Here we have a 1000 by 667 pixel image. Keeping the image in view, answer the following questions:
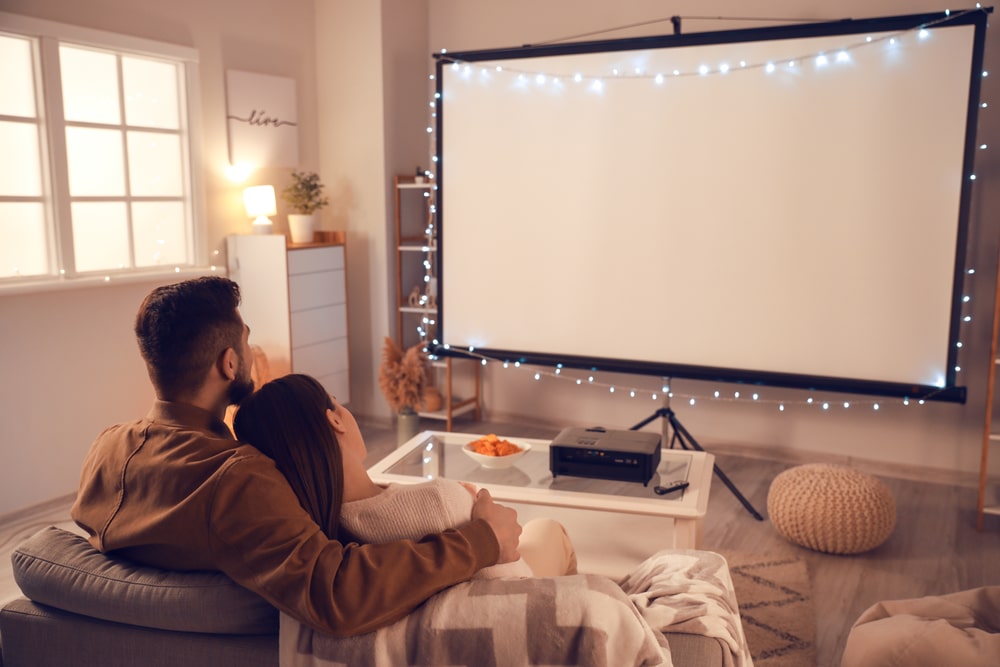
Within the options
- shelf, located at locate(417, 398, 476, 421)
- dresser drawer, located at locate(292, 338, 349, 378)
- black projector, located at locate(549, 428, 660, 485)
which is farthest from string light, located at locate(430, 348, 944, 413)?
black projector, located at locate(549, 428, 660, 485)

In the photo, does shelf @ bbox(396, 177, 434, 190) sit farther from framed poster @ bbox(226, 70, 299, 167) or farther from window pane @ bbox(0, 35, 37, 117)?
window pane @ bbox(0, 35, 37, 117)

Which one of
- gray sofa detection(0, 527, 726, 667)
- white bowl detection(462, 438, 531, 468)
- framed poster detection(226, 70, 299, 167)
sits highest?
framed poster detection(226, 70, 299, 167)

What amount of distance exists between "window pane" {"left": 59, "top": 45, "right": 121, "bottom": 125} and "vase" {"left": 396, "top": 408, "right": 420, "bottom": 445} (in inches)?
77.9

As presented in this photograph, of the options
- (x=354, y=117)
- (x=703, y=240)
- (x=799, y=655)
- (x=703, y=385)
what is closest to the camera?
(x=799, y=655)

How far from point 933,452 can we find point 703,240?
1.51 meters

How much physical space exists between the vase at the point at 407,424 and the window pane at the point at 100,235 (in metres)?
1.55

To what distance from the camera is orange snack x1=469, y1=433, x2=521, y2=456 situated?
301 cm

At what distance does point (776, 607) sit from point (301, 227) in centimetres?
309

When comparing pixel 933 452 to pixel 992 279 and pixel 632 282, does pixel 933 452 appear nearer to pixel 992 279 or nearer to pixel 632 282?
pixel 992 279

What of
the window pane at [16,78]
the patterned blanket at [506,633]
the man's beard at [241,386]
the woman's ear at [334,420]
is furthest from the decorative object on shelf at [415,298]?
the patterned blanket at [506,633]

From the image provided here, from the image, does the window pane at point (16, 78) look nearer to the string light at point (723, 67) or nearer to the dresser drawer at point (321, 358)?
the dresser drawer at point (321, 358)

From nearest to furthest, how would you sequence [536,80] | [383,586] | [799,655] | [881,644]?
[383,586]
[881,644]
[799,655]
[536,80]

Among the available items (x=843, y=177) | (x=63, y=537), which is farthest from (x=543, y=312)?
(x=63, y=537)

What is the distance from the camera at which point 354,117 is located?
193 inches
